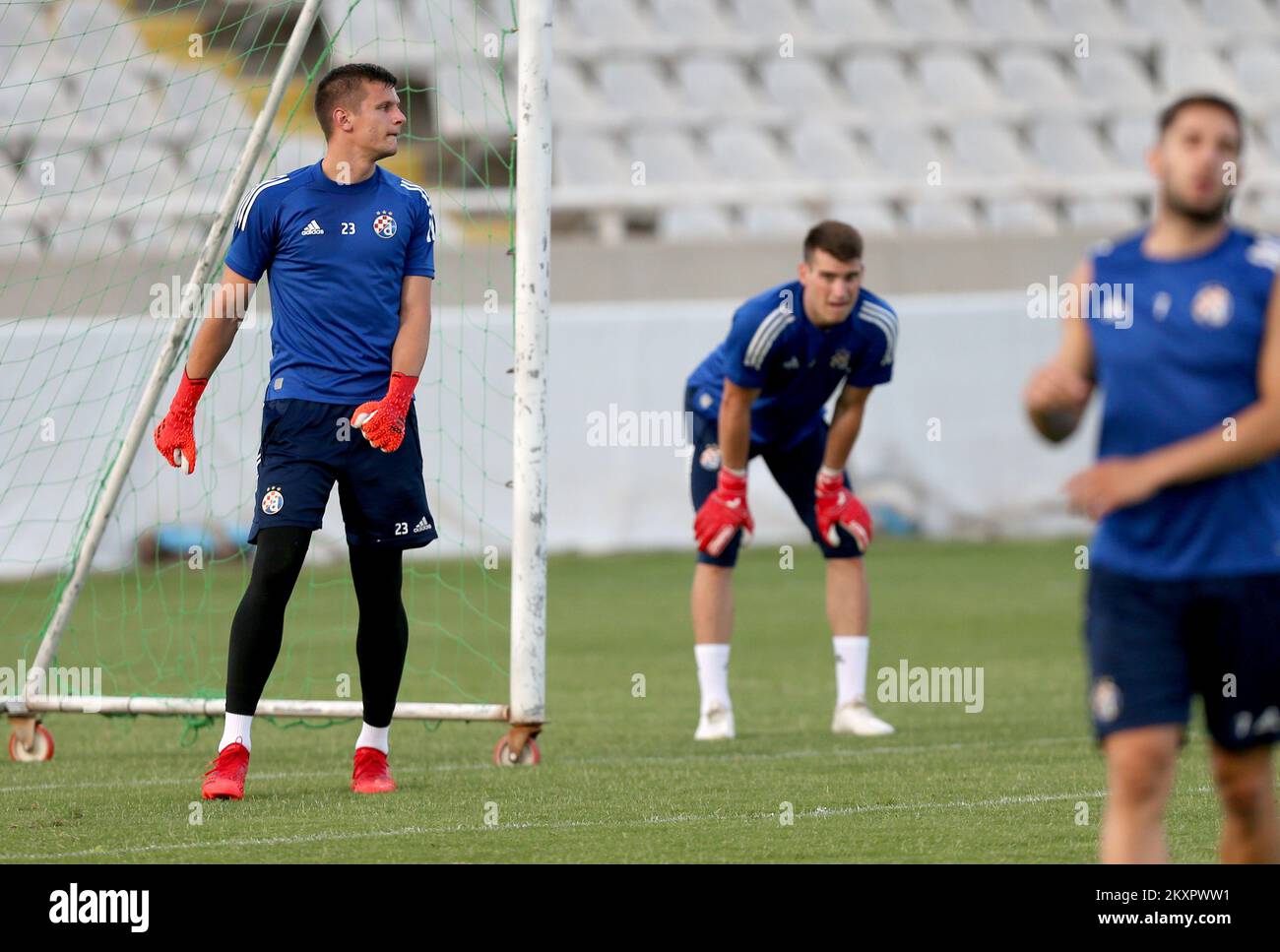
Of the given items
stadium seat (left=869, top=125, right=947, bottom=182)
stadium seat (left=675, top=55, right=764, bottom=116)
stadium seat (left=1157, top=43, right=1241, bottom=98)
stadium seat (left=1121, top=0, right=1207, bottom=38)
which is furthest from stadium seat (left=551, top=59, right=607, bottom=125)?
stadium seat (left=1121, top=0, right=1207, bottom=38)

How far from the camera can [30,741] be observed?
7.33 m

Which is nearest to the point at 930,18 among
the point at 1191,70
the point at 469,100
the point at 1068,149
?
the point at 1068,149

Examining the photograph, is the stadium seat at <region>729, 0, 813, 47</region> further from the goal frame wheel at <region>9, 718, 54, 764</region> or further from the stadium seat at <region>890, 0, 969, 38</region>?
the goal frame wheel at <region>9, 718, 54, 764</region>

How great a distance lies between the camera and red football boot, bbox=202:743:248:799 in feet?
19.0

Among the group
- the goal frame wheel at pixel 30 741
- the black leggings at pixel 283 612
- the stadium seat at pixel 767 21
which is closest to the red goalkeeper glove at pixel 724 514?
the black leggings at pixel 283 612

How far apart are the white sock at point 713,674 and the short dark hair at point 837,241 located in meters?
1.70

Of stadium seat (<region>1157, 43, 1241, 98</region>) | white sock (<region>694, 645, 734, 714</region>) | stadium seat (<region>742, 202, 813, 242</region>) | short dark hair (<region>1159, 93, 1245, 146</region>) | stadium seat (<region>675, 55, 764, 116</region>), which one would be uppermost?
stadium seat (<region>1157, 43, 1241, 98</region>)

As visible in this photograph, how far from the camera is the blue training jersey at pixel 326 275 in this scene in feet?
19.3

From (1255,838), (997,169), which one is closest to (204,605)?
(1255,838)

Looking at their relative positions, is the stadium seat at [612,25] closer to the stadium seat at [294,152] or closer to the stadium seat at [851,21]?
the stadium seat at [851,21]

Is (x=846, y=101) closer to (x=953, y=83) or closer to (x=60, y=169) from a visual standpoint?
(x=953, y=83)

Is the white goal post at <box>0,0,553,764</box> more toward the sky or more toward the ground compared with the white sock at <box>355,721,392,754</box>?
more toward the sky

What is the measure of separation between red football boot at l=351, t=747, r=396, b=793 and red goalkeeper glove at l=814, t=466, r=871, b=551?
2.38m

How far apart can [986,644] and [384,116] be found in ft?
22.4
